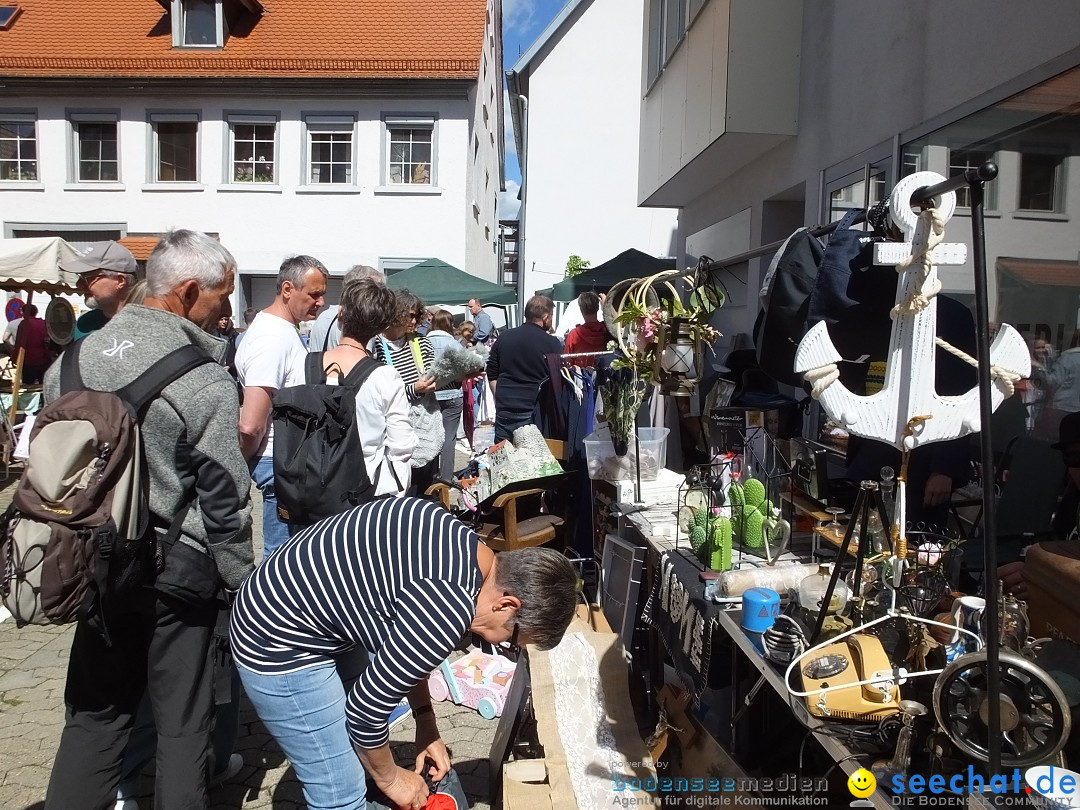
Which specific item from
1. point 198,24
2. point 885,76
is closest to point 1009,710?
point 885,76

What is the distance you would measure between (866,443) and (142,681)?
253 centimetres

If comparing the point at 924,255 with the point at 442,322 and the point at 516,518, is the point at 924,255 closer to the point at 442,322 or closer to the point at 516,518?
the point at 516,518

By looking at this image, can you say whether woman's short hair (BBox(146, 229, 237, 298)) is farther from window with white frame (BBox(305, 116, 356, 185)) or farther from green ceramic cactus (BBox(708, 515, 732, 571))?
window with white frame (BBox(305, 116, 356, 185))

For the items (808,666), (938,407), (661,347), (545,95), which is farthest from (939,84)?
(545,95)

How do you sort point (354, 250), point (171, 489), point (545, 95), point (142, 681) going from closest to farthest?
point (171, 489)
point (142, 681)
point (354, 250)
point (545, 95)

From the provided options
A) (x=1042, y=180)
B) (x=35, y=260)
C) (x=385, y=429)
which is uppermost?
(x=35, y=260)

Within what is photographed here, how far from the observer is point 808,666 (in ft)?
6.01

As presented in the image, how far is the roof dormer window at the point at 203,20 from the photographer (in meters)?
16.4

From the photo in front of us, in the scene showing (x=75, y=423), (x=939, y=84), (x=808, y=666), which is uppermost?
(x=939, y=84)

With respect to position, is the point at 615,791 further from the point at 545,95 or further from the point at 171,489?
the point at 545,95

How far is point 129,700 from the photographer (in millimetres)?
2307

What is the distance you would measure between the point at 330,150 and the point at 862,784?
642 inches

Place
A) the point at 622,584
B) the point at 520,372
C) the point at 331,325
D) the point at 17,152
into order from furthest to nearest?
the point at 17,152
the point at 520,372
the point at 331,325
the point at 622,584

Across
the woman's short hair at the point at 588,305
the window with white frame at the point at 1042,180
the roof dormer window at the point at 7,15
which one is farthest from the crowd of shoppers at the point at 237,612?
the roof dormer window at the point at 7,15
